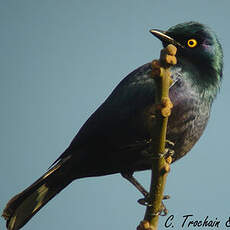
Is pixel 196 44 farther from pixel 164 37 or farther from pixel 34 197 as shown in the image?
pixel 34 197

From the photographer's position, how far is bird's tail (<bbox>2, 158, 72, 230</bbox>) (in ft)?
16.0

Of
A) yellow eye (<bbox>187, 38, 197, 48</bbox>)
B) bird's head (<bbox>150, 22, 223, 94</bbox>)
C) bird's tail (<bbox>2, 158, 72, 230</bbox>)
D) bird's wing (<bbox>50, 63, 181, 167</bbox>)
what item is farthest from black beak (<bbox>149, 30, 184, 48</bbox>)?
bird's tail (<bbox>2, 158, 72, 230</bbox>)

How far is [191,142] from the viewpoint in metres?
5.03

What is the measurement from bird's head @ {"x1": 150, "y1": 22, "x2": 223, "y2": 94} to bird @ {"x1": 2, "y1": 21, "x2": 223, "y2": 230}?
0.05 ft

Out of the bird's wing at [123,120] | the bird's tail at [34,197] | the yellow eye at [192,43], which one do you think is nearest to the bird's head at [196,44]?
the yellow eye at [192,43]

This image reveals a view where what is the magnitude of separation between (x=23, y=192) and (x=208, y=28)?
327cm

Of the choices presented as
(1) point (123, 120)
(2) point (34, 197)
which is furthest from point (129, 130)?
(2) point (34, 197)

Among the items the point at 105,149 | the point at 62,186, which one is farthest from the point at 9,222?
the point at 105,149

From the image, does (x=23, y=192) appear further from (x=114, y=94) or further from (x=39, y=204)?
(x=114, y=94)

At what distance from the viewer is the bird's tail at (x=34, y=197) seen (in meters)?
4.89

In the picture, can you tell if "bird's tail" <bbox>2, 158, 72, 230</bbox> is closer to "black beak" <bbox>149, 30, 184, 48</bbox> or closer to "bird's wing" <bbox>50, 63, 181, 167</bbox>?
"bird's wing" <bbox>50, 63, 181, 167</bbox>

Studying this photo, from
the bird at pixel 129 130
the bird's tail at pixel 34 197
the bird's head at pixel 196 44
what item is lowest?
the bird's tail at pixel 34 197

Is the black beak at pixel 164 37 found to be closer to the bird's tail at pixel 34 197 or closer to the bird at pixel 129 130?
the bird at pixel 129 130

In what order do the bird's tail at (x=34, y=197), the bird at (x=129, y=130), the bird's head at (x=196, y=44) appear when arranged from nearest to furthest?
the bird at (x=129, y=130), the bird's tail at (x=34, y=197), the bird's head at (x=196, y=44)
